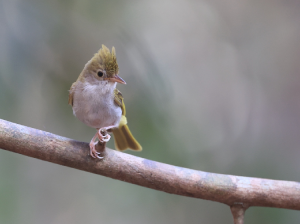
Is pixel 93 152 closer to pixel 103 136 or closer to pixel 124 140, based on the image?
pixel 103 136

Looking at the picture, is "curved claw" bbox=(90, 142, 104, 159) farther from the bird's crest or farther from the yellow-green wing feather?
the yellow-green wing feather

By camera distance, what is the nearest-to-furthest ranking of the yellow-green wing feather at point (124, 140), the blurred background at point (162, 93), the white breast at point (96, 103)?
the white breast at point (96, 103) < the yellow-green wing feather at point (124, 140) < the blurred background at point (162, 93)

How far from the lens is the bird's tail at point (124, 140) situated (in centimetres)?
195

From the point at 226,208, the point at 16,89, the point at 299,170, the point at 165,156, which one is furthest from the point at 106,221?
the point at 299,170

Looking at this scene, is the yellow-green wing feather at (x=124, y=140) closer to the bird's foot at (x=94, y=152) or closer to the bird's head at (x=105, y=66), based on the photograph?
the bird's head at (x=105, y=66)

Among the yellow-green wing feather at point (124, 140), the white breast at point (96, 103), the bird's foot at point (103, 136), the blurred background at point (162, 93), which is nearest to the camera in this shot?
the bird's foot at point (103, 136)

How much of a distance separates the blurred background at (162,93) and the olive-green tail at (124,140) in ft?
1.32

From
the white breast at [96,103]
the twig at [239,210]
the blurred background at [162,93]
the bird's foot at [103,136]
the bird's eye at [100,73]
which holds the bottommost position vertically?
the twig at [239,210]

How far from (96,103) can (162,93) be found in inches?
37.4

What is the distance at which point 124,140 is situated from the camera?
1.97 meters

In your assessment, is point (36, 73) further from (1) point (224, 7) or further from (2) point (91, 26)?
(1) point (224, 7)

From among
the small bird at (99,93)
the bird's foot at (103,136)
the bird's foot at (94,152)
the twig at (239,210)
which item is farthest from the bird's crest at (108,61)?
the twig at (239,210)

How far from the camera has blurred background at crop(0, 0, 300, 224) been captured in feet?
7.77

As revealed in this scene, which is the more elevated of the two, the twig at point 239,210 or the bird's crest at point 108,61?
the bird's crest at point 108,61
